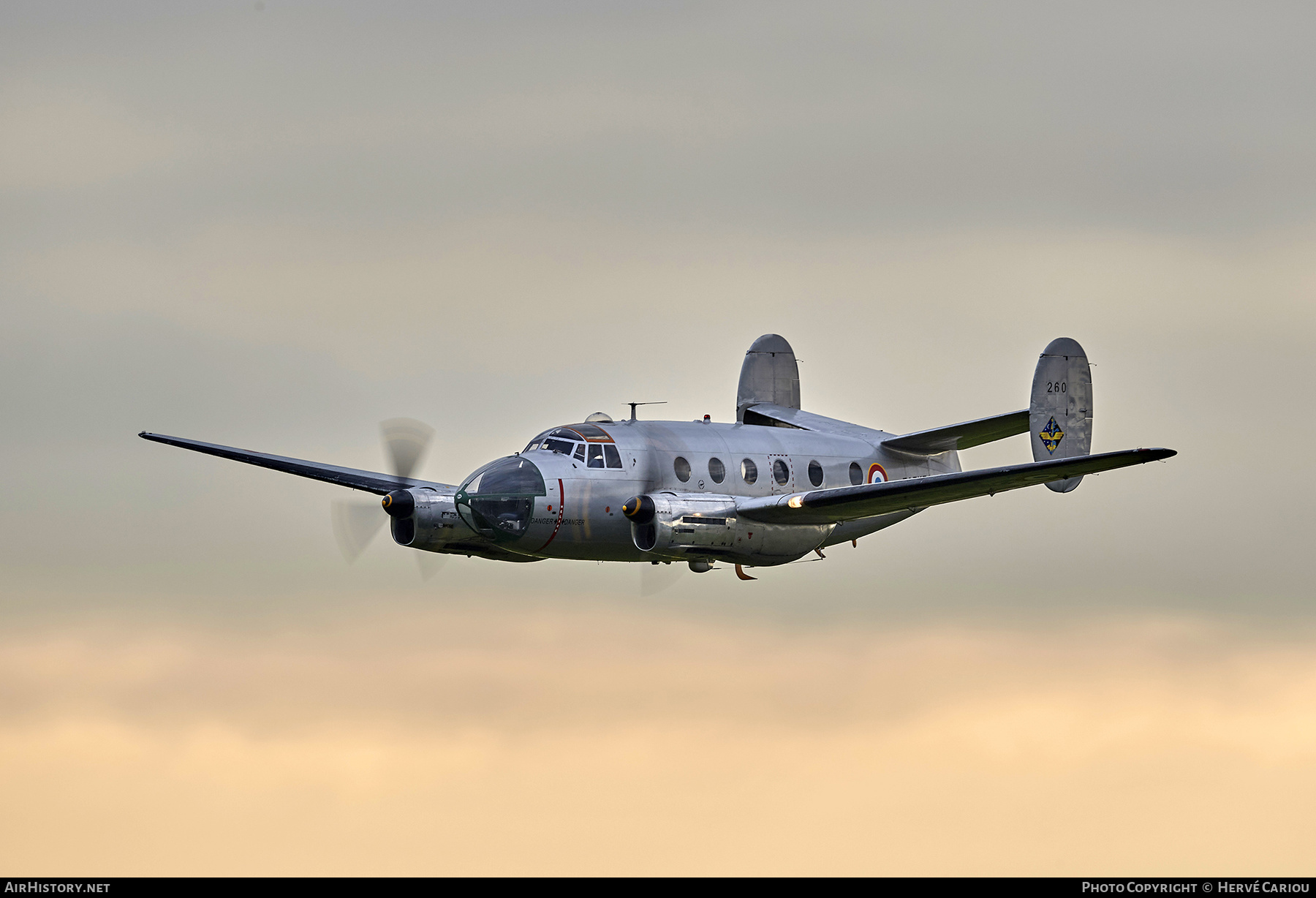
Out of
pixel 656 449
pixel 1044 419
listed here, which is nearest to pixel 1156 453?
pixel 1044 419

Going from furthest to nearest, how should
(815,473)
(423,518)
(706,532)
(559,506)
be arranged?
1. (815,473)
2. (423,518)
3. (706,532)
4. (559,506)

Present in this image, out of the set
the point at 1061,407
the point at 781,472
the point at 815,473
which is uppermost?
the point at 1061,407

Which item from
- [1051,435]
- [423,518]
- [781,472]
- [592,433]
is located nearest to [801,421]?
[781,472]

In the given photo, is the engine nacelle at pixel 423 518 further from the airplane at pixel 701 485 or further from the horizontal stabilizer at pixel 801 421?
the horizontal stabilizer at pixel 801 421

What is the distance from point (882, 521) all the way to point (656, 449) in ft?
24.3

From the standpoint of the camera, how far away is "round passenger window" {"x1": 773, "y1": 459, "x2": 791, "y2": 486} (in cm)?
4219

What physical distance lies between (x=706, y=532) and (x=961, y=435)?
9431 millimetres

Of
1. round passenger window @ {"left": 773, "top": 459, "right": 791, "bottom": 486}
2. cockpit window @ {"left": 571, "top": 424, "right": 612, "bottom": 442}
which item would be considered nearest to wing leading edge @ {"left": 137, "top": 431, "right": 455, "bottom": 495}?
cockpit window @ {"left": 571, "top": 424, "right": 612, "bottom": 442}

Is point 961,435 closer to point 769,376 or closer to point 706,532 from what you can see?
point 769,376

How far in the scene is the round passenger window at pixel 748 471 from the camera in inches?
1633

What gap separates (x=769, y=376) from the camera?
160 feet

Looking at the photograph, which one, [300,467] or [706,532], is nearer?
[706,532]

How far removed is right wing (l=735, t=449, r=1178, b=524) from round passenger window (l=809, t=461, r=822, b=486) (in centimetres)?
200

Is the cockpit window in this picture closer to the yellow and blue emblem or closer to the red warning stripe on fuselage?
the red warning stripe on fuselage
